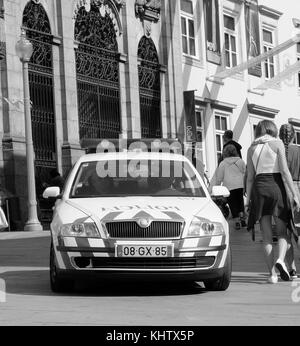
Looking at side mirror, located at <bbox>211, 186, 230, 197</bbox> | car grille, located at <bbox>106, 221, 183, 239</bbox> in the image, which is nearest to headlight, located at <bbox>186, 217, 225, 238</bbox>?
car grille, located at <bbox>106, 221, 183, 239</bbox>

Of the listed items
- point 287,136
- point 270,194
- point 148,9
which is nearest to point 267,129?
point 270,194

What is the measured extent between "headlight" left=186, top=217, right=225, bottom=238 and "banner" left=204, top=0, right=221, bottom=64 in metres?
26.5

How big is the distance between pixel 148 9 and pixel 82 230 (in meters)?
23.8

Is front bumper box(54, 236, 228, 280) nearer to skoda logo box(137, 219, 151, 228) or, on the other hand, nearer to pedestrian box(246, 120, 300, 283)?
skoda logo box(137, 219, 151, 228)

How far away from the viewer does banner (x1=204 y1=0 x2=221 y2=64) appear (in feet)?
125

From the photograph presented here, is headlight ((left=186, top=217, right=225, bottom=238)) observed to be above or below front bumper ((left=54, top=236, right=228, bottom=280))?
above

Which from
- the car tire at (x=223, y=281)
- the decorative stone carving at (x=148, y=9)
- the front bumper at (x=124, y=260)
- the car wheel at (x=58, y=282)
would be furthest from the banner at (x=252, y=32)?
the front bumper at (x=124, y=260)

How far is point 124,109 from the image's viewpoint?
32.8m

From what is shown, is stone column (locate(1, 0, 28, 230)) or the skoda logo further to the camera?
stone column (locate(1, 0, 28, 230))

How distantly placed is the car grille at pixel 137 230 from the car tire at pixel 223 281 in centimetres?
78

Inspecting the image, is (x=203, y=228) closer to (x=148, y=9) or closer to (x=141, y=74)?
(x=141, y=74)

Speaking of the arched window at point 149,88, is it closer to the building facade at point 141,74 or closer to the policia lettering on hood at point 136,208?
the building facade at point 141,74
